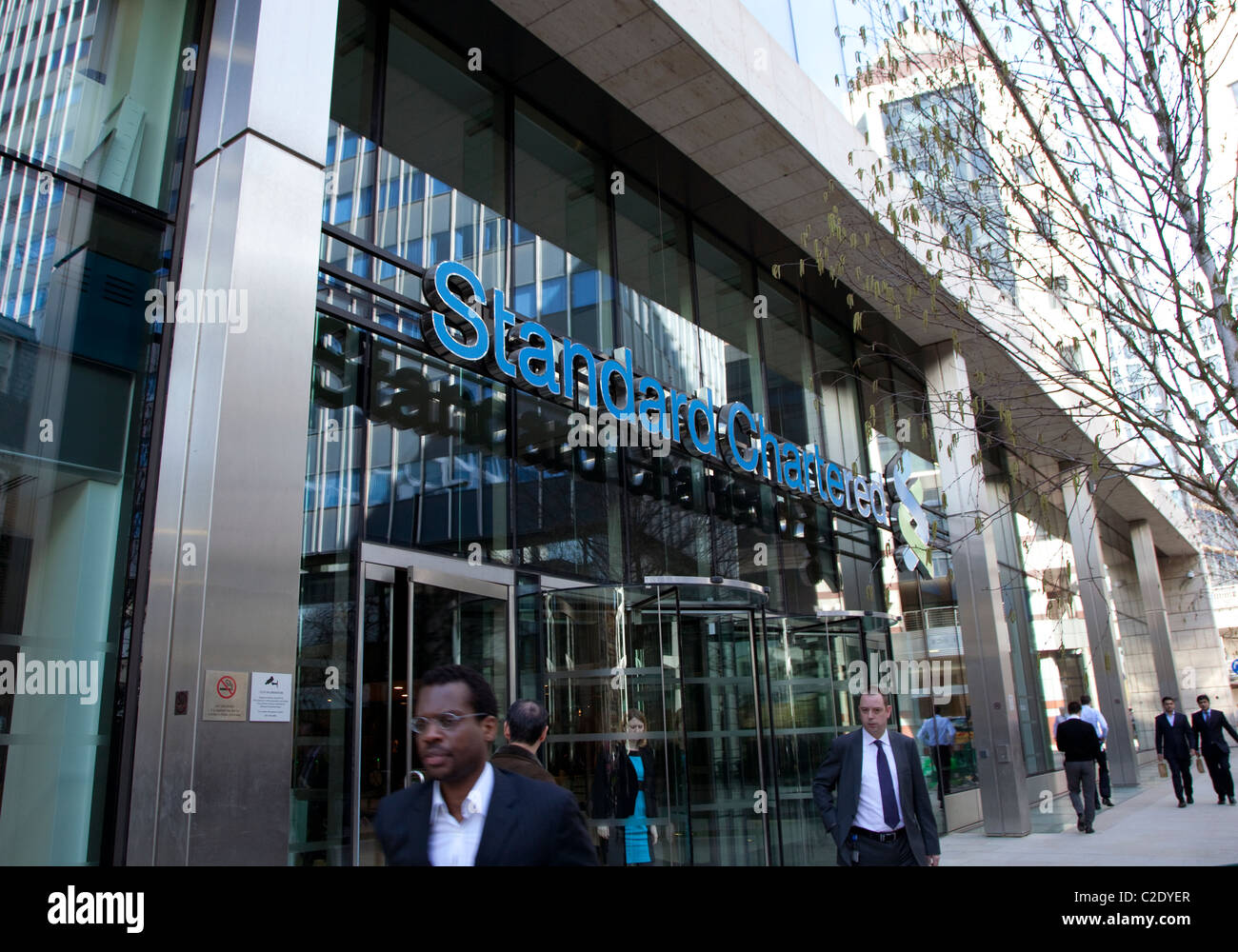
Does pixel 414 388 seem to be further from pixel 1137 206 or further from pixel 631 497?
pixel 1137 206

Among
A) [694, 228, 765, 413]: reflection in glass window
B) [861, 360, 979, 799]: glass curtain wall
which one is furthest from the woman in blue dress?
[861, 360, 979, 799]: glass curtain wall

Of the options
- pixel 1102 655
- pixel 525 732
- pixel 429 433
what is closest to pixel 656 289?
pixel 429 433

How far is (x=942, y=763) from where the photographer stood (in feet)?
49.8

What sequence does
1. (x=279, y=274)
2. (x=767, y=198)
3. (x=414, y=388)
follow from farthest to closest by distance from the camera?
(x=767, y=198), (x=414, y=388), (x=279, y=274)

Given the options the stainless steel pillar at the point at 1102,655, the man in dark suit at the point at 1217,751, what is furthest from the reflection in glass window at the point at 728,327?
the stainless steel pillar at the point at 1102,655

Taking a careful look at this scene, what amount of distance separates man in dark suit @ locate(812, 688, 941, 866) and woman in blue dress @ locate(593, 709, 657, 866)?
116 inches

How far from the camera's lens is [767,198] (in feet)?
41.3

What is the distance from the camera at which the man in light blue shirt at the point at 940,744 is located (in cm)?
1497

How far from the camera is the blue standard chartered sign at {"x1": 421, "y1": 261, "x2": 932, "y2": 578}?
27.1ft

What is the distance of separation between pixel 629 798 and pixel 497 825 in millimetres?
6364

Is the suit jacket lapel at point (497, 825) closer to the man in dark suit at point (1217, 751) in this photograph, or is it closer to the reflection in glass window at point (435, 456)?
the reflection in glass window at point (435, 456)

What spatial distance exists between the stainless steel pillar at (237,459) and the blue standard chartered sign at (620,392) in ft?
7.01
